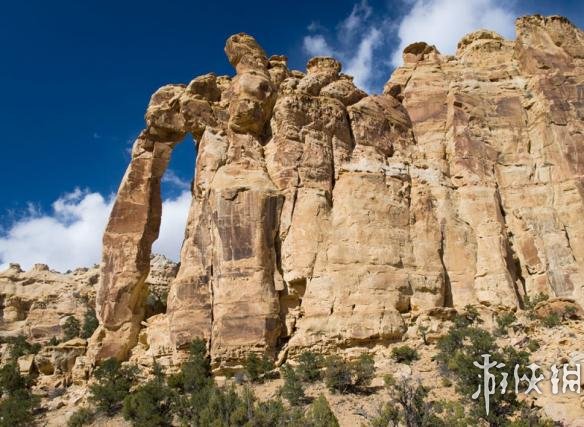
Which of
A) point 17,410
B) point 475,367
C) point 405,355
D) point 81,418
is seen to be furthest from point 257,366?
point 17,410

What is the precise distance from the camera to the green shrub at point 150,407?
861 inches

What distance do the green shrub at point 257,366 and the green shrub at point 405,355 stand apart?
5.73 m

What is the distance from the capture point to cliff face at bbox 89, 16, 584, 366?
27172 mm

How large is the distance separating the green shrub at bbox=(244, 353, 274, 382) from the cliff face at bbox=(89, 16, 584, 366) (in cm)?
82

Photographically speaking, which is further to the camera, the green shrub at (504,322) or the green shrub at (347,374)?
the green shrub at (504,322)

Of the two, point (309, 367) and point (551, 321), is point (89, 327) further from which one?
point (551, 321)

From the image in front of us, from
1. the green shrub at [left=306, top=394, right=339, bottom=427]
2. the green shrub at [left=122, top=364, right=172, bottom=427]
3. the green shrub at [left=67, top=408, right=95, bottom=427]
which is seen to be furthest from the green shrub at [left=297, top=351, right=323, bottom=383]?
the green shrub at [left=67, top=408, right=95, bottom=427]

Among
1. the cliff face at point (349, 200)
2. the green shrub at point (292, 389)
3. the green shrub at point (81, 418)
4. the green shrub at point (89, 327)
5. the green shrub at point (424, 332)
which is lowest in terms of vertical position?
the green shrub at point (81, 418)

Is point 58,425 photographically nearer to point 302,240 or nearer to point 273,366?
point 273,366

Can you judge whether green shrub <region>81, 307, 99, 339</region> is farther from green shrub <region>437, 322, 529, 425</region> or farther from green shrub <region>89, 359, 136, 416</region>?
green shrub <region>437, 322, 529, 425</region>

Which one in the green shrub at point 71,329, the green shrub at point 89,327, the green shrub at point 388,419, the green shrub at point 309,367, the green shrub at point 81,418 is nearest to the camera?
the green shrub at point 388,419

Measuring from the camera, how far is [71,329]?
41.5 meters

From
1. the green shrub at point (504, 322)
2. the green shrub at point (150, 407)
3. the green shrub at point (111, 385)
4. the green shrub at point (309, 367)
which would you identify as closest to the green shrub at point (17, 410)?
the green shrub at point (111, 385)

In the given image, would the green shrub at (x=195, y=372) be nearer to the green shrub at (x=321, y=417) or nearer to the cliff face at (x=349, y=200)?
the cliff face at (x=349, y=200)
